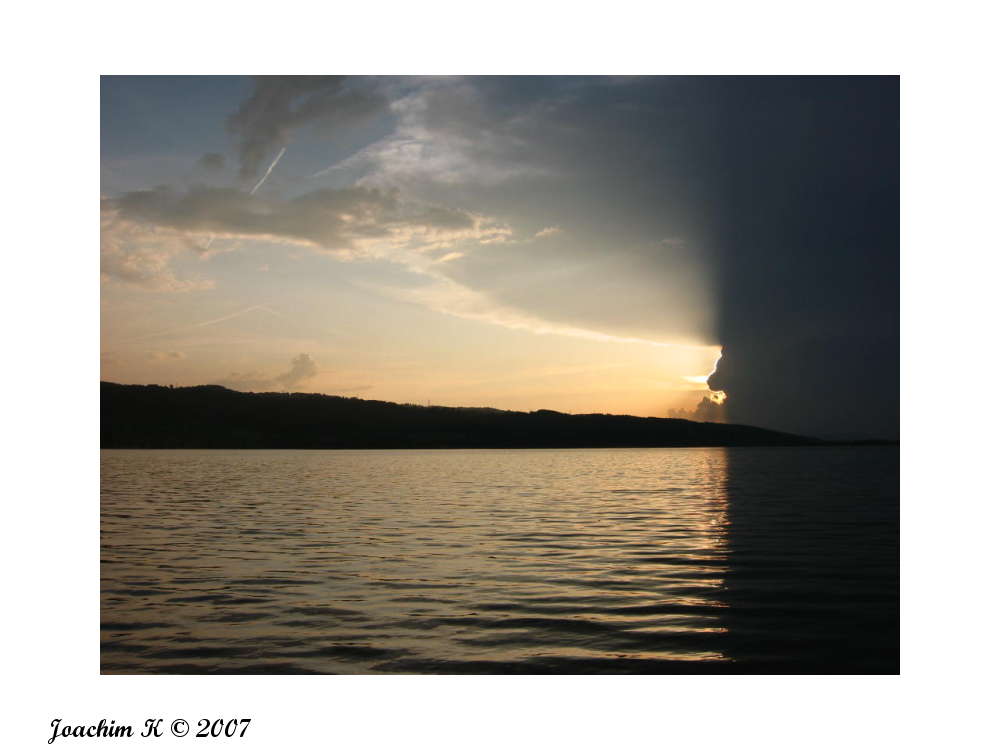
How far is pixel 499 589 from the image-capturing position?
41.4ft

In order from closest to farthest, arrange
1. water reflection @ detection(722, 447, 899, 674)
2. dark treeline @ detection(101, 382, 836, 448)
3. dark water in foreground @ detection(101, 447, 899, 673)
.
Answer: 1. dark water in foreground @ detection(101, 447, 899, 673)
2. water reflection @ detection(722, 447, 899, 674)
3. dark treeline @ detection(101, 382, 836, 448)

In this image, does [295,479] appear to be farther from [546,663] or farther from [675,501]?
[546,663]

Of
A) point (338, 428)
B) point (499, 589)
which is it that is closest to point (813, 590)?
point (499, 589)

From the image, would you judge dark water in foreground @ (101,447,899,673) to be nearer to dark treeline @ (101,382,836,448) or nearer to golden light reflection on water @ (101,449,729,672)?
golden light reflection on water @ (101,449,729,672)

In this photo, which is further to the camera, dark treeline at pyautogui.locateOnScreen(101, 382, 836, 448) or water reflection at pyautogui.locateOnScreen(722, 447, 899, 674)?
dark treeline at pyautogui.locateOnScreen(101, 382, 836, 448)

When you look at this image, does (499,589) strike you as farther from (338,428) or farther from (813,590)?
(338,428)

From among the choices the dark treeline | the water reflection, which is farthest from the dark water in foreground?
the dark treeline

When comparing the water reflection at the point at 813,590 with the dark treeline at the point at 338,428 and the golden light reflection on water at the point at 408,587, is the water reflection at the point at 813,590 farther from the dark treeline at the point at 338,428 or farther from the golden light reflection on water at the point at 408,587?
the dark treeline at the point at 338,428

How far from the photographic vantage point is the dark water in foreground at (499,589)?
9492mm

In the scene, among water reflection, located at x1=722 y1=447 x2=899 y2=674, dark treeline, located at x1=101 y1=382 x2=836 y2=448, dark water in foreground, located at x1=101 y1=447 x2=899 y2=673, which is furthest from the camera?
dark treeline, located at x1=101 y1=382 x2=836 y2=448

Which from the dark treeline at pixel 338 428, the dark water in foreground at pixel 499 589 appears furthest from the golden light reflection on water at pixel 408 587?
the dark treeline at pixel 338 428

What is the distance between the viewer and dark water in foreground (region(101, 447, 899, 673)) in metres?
9.49
